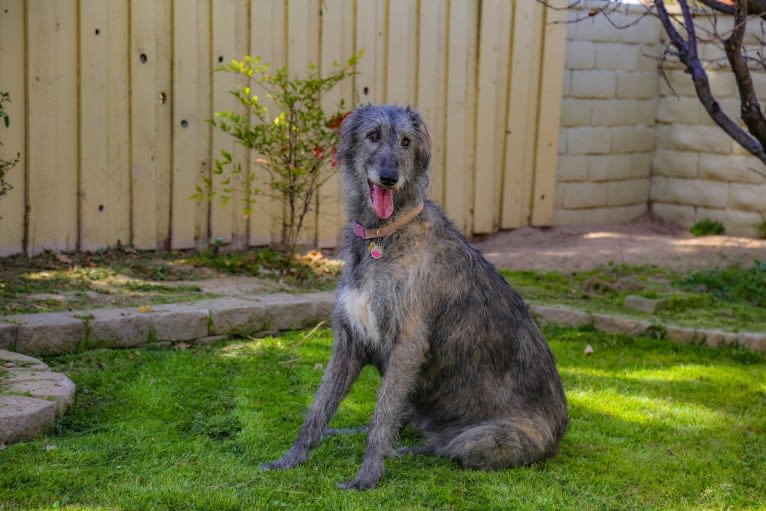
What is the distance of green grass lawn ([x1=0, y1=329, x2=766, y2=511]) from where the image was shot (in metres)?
4.28

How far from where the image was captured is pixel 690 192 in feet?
37.9

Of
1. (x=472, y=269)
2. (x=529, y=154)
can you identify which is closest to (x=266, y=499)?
(x=472, y=269)

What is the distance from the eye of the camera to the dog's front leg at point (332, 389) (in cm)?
477

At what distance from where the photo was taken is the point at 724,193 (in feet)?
36.8

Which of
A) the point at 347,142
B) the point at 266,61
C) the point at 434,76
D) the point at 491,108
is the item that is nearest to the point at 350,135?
the point at 347,142

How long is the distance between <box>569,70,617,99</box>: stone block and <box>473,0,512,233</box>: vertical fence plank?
1179 mm

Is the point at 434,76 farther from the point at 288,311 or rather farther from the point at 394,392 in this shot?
the point at 394,392

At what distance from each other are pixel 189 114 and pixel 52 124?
114 cm

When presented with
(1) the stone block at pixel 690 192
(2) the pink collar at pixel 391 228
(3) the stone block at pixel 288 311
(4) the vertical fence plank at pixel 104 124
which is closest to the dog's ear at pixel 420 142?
(2) the pink collar at pixel 391 228

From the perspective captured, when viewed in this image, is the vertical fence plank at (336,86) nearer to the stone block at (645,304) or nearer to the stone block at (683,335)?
the stone block at (645,304)

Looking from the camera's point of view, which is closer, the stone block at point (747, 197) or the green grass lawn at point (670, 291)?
the green grass lawn at point (670, 291)

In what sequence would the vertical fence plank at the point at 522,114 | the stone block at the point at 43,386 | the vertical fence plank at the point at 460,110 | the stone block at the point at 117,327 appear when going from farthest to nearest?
the vertical fence plank at the point at 522,114
the vertical fence plank at the point at 460,110
the stone block at the point at 117,327
the stone block at the point at 43,386

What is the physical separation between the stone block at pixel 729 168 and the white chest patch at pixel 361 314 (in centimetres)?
743

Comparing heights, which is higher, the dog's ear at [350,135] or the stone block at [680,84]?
the stone block at [680,84]
